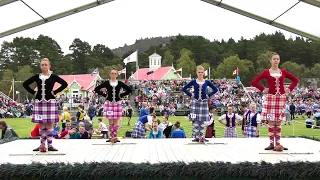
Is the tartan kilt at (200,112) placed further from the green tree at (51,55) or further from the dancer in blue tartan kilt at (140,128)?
the green tree at (51,55)

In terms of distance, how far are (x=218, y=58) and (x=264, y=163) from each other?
406ft

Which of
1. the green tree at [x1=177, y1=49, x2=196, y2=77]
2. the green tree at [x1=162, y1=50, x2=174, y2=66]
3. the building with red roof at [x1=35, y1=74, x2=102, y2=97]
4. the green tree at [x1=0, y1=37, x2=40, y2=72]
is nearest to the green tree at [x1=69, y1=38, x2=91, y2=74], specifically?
the green tree at [x1=0, y1=37, x2=40, y2=72]

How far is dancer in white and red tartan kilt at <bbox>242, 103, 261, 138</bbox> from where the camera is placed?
1160 cm

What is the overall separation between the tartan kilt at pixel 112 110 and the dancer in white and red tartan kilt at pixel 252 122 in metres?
4.11

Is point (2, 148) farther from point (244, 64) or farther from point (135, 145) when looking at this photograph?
point (244, 64)

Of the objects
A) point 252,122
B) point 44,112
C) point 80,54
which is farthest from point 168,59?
point 44,112

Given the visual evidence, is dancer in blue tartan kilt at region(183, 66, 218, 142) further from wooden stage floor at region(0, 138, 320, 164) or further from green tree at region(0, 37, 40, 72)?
green tree at region(0, 37, 40, 72)

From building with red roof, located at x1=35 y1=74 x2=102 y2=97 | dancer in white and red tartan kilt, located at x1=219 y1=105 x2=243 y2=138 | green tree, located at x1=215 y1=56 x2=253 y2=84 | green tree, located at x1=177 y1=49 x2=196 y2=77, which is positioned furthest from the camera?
green tree, located at x1=177 y1=49 x2=196 y2=77


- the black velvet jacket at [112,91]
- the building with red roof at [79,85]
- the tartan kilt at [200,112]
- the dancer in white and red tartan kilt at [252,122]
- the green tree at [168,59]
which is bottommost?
the dancer in white and red tartan kilt at [252,122]

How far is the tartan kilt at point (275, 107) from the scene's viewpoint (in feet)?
26.6

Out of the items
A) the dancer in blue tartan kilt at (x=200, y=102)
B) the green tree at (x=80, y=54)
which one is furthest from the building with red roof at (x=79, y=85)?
the dancer in blue tartan kilt at (x=200, y=102)

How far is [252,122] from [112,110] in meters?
4.41

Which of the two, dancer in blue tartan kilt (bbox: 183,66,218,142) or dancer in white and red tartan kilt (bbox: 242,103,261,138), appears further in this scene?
dancer in white and red tartan kilt (bbox: 242,103,261,138)

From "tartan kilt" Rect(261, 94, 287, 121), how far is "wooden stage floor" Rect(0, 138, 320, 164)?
710 millimetres
